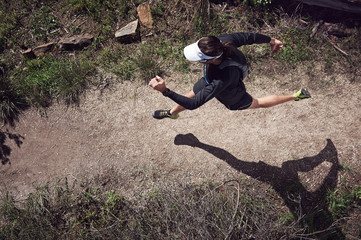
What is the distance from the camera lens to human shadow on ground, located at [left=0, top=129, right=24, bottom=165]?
4.52 metres

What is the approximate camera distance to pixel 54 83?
4816 millimetres

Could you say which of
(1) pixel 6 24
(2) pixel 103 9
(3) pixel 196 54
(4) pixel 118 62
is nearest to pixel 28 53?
(1) pixel 6 24

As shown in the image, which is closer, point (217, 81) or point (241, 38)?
point (217, 81)

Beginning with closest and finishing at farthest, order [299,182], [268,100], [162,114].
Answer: [268,100]
[299,182]
[162,114]

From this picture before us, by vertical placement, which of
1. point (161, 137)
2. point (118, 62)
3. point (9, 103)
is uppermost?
point (118, 62)

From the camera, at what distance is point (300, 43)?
4707 millimetres

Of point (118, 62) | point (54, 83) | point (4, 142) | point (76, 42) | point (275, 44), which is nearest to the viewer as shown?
point (275, 44)

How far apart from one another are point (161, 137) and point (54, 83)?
2.32 meters

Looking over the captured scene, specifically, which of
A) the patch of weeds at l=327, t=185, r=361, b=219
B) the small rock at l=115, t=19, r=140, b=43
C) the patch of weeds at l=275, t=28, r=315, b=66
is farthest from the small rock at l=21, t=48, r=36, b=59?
the patch of weeds at l=327, t=185, r=361, b=219

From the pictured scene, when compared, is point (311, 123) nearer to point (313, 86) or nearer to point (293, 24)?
point (313, 86)

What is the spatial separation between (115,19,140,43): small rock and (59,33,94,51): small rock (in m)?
0.61

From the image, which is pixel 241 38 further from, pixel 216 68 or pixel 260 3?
pixel 260 3

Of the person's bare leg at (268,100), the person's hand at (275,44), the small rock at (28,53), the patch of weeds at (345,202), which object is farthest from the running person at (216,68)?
the small rock at (28,53)

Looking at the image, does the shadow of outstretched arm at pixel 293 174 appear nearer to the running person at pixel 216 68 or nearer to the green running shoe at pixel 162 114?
the green running shoe at pixel 162 114
